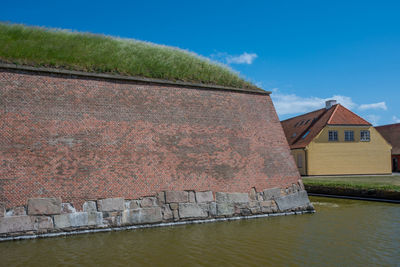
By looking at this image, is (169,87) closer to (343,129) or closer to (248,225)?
(248,225)

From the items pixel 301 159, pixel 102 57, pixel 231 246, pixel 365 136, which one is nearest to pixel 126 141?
pixel 102 57

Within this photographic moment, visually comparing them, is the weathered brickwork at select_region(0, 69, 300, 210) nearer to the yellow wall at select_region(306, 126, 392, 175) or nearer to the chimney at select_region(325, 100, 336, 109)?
the yellow wall at select_region(306, 126, 392, 175)

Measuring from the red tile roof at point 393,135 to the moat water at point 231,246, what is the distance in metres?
29.7

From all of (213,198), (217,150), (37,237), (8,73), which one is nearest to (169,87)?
(217,150)

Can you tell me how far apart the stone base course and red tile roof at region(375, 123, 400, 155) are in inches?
1158

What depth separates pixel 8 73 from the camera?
10508 millimetres

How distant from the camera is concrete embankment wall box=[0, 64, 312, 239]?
1010 cm

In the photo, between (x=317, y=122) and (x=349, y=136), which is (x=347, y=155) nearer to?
(x=349, y=136)

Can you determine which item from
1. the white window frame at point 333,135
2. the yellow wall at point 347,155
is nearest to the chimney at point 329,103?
the yellow wall at point 347,155

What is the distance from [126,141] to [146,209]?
2.43 m

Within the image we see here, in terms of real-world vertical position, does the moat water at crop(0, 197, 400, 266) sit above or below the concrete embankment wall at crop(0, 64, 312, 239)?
below

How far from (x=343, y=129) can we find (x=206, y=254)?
975 inches

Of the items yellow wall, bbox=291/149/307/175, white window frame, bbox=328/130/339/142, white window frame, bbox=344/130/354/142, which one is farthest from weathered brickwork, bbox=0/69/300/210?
white window frame, bbox=344/130/354/142

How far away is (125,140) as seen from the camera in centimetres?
1145
